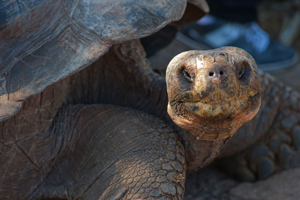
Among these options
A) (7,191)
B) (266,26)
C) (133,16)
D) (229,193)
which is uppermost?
(133,16)

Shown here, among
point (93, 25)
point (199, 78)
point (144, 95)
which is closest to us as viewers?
point (199, 78)

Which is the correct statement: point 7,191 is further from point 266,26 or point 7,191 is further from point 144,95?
point 266,26

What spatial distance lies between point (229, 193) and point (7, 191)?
4.42ft

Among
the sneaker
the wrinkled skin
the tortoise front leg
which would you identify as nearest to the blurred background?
the sneaker

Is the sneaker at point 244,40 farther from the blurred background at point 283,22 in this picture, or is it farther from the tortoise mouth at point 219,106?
the tortoise mouth at point 219,106

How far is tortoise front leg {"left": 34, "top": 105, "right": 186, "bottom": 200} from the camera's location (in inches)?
58.6

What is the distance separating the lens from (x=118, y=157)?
160 centimetres

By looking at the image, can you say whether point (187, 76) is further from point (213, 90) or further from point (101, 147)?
point (101, 147)

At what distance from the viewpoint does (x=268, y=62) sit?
432 centimetres

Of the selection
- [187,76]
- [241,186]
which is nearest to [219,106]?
[187,76]

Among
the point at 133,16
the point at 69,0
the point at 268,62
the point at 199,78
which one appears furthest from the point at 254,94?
the point at 268,62

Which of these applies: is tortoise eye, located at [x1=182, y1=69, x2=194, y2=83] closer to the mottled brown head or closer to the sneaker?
the mottled brown head

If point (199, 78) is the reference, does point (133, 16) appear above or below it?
above

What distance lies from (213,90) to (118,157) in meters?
0.66
